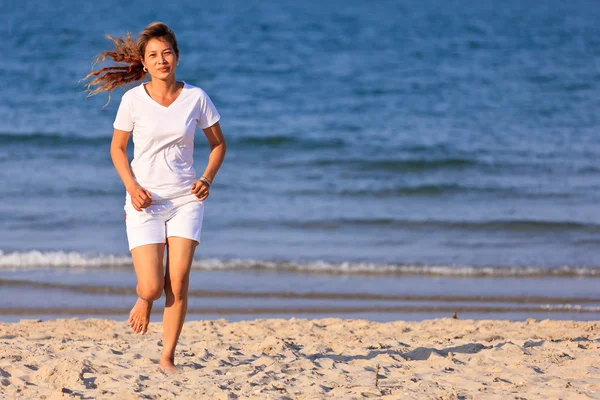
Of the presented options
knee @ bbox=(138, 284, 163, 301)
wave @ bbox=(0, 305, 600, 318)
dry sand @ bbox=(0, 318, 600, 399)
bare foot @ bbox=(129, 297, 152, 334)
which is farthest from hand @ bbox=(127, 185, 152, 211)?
wave @ bbox=(0, 305, 600, 318)

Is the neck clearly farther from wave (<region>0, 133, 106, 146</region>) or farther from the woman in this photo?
wave (<region>0, 133, 106, 146</region>)

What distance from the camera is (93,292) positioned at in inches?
304

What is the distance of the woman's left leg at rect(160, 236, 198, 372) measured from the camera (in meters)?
4.45

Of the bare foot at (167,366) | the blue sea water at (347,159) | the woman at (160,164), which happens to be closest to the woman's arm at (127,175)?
the woman at (160,164)

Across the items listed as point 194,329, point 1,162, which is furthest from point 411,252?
point 1,162

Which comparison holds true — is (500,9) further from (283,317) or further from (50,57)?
(283,317)

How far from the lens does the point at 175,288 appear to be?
4531 mm

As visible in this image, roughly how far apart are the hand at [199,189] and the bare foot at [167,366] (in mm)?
1043

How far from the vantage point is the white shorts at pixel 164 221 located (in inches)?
174

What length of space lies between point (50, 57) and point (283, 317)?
67.8 feet

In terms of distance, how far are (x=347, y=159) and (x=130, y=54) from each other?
1016cm

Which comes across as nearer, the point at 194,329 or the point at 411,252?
the point at 194,329

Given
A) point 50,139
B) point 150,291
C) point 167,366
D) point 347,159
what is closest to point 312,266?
point 167,366

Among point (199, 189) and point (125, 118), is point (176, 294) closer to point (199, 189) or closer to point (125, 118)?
point (199, 189)
